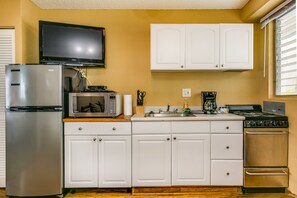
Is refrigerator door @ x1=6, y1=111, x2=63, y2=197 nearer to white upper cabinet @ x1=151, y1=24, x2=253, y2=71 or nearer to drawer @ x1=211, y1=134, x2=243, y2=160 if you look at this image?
white upper cabinet @ x1=151, y1=24, x2=253, y2=71

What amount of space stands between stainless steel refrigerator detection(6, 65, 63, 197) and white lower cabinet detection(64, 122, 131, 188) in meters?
0.15

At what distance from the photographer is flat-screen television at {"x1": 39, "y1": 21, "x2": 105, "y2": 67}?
2711 millimetres

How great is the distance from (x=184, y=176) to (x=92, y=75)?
186 cm

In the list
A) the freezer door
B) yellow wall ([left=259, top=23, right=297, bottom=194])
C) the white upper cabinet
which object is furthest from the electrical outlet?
the freezer door

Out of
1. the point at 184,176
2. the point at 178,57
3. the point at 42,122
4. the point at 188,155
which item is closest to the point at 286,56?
the point at 178,57

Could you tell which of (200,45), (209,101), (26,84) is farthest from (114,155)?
(200,45)

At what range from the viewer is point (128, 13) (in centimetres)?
309

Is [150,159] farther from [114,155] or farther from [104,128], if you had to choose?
[104,128]

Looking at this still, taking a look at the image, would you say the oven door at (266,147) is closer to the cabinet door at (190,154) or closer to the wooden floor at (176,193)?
the wooden floor at (176,193)

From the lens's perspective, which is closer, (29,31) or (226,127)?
(226,127)

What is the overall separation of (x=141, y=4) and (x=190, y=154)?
2.07 m

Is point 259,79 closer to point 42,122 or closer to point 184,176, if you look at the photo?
point 184,176

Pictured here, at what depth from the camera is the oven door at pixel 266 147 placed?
2469 millimetres

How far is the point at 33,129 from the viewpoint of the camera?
2.33 m
